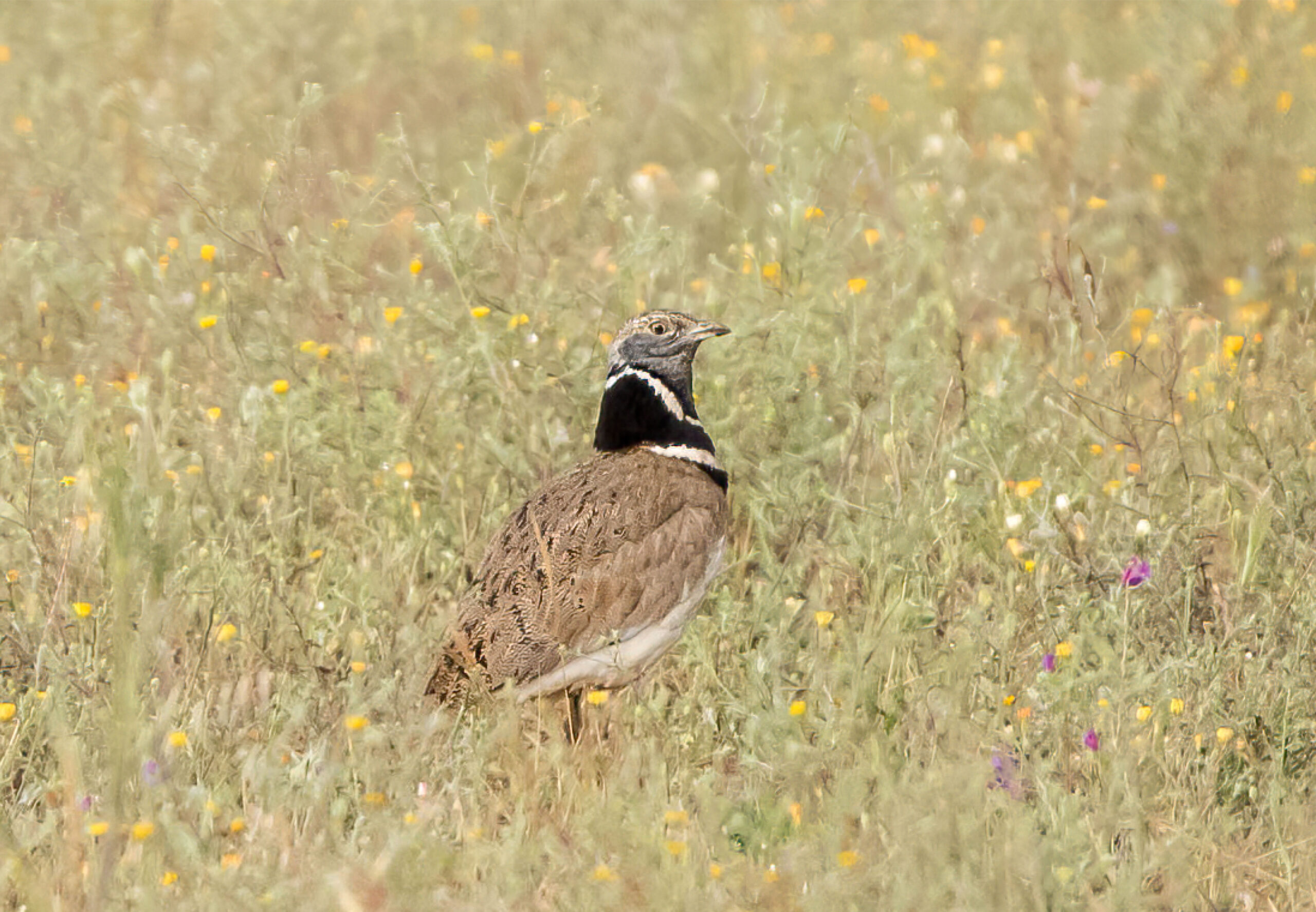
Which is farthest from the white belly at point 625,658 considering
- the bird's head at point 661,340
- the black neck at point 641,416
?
the bird's head at point 661,340

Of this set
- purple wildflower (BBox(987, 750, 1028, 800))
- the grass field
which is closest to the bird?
the grass field

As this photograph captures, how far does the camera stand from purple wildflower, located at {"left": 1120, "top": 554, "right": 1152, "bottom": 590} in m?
4.25

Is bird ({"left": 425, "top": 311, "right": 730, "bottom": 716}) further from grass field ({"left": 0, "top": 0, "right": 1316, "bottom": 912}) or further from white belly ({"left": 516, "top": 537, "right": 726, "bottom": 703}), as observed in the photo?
grass field ({"left": 0, "top": 0, "right": 1316, "bottom": 912})

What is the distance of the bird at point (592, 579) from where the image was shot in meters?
4.34

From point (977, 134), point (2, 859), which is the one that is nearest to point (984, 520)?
point (2, 859)

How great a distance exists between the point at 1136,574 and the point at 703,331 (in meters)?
1.49

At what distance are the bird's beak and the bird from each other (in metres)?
A: 0.03

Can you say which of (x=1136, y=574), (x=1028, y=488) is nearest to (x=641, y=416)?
(x=1028, y=488)

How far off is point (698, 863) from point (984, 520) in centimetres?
195

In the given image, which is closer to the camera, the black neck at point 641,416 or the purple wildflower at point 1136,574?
the purple wildflower at point 1136,574

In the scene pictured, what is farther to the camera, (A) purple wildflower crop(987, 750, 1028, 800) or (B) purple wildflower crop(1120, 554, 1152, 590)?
(B) purple wildflower crop(1120, 554, 1152, 590)

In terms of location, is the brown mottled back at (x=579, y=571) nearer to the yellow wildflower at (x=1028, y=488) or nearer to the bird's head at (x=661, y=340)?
the bird's head at (x=661, y=340)

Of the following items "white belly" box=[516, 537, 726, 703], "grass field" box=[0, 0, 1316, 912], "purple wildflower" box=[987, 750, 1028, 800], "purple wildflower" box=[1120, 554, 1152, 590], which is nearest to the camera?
"grass field" box=[0, 0, 1316, 912]

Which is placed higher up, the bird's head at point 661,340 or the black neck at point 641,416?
the bird's head at point 661,340
